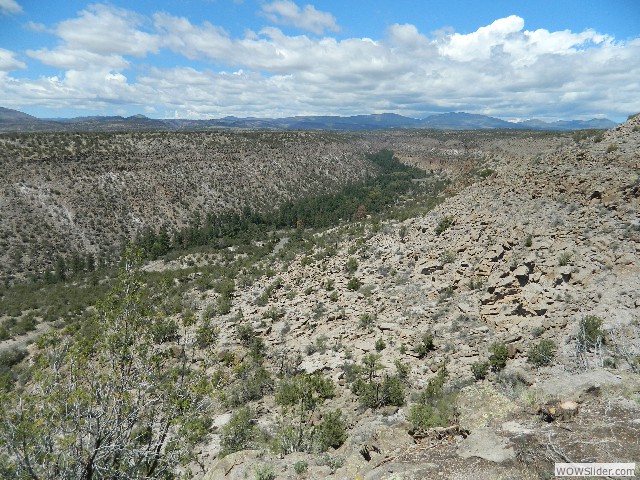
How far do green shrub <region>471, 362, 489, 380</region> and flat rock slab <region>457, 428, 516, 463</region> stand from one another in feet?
15.1

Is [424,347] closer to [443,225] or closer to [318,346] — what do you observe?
[318,346]

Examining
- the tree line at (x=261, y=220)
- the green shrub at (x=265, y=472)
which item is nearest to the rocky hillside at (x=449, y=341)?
the green shrub at (x=265, y=472)

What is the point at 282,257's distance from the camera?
110ft

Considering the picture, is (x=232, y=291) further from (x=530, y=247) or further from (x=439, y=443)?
(x=439, y=443)

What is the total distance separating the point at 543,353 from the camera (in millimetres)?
11258

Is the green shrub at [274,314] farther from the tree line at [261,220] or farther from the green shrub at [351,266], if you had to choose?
the tree line at [261,220]

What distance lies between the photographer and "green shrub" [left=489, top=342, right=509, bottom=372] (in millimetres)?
11609

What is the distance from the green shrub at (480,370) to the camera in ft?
37.8

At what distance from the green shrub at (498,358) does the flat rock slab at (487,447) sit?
4916mm

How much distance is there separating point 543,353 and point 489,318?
9.65 feet

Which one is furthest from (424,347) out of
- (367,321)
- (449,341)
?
(367,321)

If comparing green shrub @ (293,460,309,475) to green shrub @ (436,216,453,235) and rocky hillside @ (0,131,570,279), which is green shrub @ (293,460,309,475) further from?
rocky hillside @ (0,131,570,279)

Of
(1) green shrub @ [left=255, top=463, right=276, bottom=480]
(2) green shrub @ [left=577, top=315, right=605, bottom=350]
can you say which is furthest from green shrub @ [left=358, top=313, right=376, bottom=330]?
(1) green shrub @ [left=255, top=463, right=276, bottom=480]

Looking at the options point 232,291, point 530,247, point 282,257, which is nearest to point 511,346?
point 530,247
